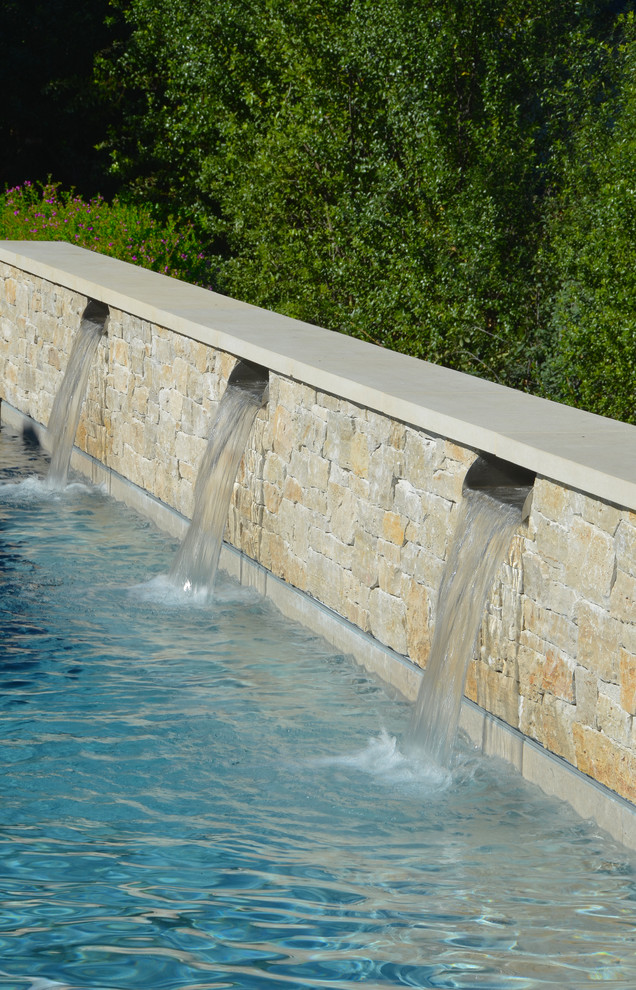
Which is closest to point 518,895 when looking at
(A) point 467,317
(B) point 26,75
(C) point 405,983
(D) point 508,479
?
(C) point 405,983

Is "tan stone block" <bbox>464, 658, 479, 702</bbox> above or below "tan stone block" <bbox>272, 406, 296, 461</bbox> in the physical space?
below

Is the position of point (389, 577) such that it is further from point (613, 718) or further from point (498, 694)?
point (613, 718)

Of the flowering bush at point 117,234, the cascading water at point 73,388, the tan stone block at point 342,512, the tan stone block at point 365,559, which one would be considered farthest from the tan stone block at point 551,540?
the flowering bush at point 117,234

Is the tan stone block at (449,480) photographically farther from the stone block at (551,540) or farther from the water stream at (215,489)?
the water stream at (215,489)

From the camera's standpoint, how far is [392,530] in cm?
660

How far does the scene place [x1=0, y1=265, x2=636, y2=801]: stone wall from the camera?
16.7ft

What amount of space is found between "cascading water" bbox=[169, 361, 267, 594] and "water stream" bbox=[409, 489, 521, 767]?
7.66 feet

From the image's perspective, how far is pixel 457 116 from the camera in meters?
13.5

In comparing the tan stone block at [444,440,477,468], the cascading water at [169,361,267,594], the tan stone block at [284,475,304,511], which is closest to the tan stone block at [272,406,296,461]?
the tan stone block at [284,475,304,511]

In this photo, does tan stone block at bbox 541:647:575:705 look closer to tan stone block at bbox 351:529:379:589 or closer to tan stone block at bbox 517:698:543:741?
tan stone block at bbox 517:698:543:741

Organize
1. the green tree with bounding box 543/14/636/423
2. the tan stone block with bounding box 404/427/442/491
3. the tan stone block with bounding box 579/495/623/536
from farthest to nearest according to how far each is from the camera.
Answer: the green tree with bounding box 543/14/636/423, the tan stone block with bounding box 404/427/442/491, the tan stone block with bounding box 579/495/623/536

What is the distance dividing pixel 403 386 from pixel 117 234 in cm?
924

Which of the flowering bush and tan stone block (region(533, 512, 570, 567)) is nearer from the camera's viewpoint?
tan stone block (region(533, 512, 570, 567))

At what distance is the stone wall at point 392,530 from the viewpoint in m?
5.08
